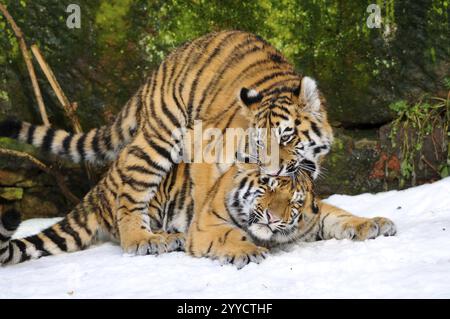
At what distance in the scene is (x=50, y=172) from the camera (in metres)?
6.37

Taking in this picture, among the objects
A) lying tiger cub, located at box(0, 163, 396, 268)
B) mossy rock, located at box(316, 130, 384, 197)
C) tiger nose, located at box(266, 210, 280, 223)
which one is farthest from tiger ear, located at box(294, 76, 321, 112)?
mossy rock, located at box(316, 130, 384, 197)

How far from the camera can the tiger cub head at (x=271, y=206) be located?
181 inches

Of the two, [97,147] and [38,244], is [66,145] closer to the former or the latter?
[97,147]

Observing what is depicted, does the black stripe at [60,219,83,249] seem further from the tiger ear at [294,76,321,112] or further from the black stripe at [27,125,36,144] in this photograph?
the tiger ear at [294,76,321,112]

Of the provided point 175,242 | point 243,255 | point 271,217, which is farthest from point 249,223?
point 175,242

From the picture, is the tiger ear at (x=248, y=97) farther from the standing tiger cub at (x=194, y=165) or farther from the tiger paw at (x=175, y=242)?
the tiger paw at (x=175, y=242)

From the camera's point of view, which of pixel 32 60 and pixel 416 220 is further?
pixel 32 60

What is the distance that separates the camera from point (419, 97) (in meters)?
6.46

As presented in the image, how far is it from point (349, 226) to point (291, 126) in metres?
0.71

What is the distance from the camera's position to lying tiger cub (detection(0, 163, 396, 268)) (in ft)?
14.9

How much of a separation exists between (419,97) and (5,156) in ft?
11.2
